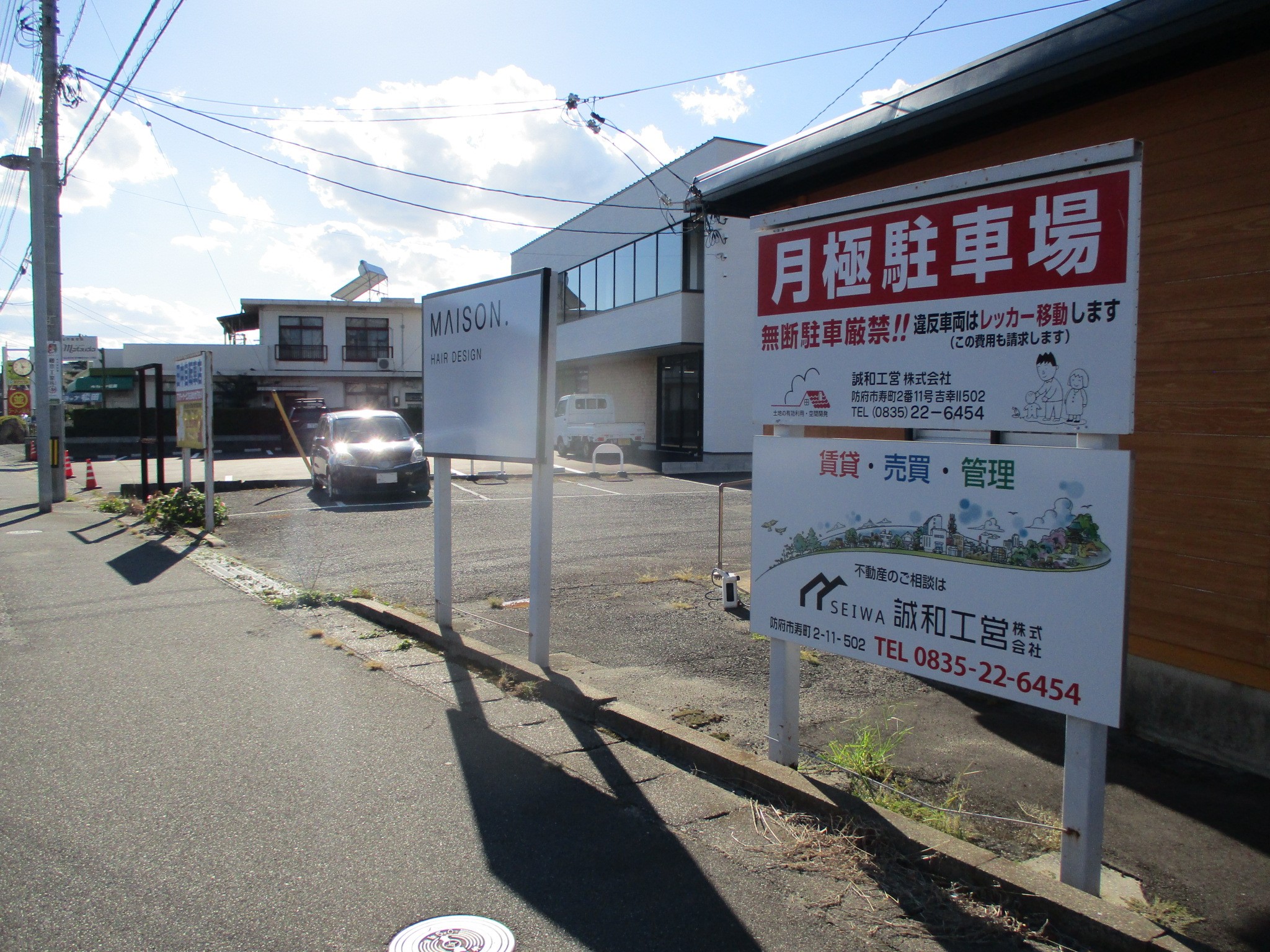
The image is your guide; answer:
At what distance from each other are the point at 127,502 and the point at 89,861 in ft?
43.7

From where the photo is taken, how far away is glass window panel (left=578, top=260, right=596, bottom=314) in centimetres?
3259

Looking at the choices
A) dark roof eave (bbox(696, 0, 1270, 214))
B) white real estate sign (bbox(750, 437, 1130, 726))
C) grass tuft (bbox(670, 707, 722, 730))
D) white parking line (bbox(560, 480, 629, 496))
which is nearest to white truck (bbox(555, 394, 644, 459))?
white parking line (bbox(560, 480, 629, 496))

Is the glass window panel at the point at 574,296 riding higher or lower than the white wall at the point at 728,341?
higher

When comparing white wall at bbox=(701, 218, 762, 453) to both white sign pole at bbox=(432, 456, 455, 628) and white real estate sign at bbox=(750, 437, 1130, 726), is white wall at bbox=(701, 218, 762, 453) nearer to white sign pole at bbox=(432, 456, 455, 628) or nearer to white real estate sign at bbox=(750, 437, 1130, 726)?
white sign pole at bbox=(432, 456, 455, 628)

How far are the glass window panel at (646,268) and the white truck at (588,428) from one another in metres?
3.67

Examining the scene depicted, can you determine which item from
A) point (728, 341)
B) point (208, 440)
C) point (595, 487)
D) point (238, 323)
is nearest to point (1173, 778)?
point (208, 440)

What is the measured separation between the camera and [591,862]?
10.9 feet

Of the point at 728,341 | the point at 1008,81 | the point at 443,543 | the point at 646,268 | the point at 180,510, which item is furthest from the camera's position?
the point at 646,268

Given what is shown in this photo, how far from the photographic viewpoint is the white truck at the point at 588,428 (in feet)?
88.5

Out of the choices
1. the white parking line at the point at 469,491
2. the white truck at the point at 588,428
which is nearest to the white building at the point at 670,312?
the white truck at the point at 588,428

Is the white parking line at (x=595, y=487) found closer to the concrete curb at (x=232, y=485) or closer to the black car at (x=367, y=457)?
the black car at (x=367, y=457)

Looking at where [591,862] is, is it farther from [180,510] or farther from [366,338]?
[366,338]

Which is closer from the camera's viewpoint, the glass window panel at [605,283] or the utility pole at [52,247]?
the utility pole at [52,247]

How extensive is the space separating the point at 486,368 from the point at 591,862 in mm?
3612
